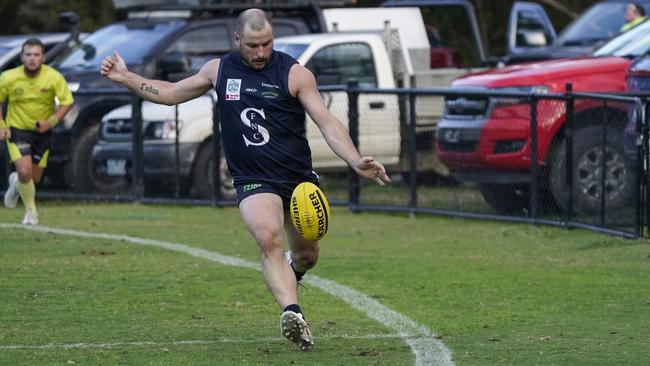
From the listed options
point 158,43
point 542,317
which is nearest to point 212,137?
point 158,43

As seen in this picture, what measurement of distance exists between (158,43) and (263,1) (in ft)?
7.72

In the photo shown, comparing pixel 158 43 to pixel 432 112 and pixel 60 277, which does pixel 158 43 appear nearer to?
pixel 432 112

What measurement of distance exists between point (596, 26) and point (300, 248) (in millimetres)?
15020

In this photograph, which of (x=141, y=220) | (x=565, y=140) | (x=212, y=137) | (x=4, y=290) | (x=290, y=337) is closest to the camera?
(x=290, y=337)

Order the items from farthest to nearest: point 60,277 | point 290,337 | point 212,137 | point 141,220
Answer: point 212,137
point 141,220
point 60,277
point 290,337

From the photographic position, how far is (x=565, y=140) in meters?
15.5

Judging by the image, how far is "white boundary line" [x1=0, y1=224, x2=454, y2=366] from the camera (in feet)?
27.6

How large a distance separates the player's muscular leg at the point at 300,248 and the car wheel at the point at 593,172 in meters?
5.89

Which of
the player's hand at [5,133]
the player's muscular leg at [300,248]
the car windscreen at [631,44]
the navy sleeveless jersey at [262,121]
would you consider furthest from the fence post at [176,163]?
the navy sleeveless jersey at [262,121]

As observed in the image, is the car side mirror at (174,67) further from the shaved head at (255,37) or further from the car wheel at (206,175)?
the shaved head at (255,37)

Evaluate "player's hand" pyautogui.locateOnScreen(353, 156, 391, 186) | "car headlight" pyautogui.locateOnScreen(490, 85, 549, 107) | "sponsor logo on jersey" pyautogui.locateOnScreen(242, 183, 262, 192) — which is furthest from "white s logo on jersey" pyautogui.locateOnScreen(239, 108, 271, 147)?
"car headlight" pyautogui.locateOnScreen(490, 85, 549, 107)

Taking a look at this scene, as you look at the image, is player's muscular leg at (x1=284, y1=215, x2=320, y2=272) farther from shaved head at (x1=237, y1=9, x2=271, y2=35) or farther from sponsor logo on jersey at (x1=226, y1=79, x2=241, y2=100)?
shaved head at (x1=237, y1=9, x2=271, y2=35)

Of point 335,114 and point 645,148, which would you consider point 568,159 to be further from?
point 335,114

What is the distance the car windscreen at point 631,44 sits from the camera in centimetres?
1723
